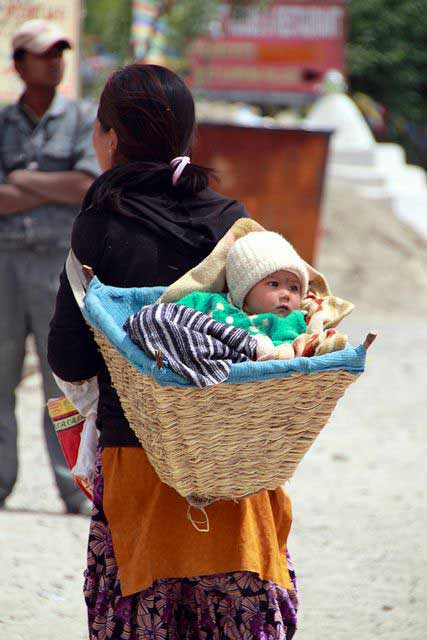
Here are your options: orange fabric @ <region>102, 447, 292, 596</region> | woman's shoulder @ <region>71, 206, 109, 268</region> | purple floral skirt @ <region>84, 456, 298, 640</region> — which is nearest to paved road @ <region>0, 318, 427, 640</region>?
purple floral skirt @ <region>84, 456, 298, 640</region>

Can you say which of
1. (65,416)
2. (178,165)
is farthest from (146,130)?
(65,416)

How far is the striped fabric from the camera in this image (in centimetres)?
202

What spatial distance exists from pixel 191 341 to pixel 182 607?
78 cm

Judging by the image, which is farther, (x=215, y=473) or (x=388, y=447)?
(x=388, y=447)

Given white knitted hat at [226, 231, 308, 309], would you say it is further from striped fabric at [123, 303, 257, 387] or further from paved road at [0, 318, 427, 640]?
paved road at [0, 318, 427, 640]

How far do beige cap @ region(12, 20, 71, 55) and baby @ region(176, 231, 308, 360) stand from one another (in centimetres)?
241

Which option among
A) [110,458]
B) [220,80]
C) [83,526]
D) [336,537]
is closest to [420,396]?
[336,537]

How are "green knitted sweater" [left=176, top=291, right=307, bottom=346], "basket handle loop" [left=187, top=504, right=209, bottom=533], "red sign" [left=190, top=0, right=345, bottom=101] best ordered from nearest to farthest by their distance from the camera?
"green knitted sweater" [left=176, top=291, right=307, bottom=346]
"basket handle loop" [left=187, top=504, right=209, bottom=533]
"red sign" [left=190, top=0, right=345, bottom=101]

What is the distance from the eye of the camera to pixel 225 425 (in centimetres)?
211

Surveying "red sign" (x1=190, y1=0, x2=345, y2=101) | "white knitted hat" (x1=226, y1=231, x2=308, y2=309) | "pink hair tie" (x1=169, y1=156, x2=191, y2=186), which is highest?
"pink hair tie" (x1=169, y1=156, x2=191, y2=186)

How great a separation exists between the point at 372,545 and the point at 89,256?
9.01ft

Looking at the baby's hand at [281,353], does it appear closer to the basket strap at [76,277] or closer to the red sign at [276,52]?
the basket strap at [76,277]

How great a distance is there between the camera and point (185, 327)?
81.8 inches

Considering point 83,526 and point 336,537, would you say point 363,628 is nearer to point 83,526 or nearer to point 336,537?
point 336,537
